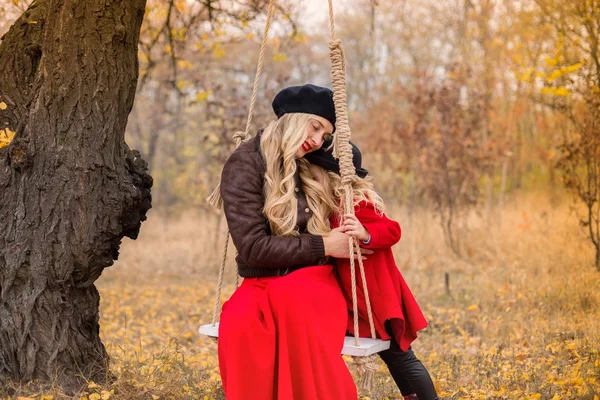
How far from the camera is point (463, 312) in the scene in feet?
20.5

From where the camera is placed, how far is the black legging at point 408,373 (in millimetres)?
3016

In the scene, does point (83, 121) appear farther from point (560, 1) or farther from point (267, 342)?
point (560, 1)

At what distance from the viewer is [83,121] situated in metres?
3.19

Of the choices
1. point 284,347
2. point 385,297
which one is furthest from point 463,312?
point 284,347

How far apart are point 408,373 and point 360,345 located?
0.41m

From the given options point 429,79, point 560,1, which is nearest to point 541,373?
point 560,1

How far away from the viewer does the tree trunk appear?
10.4 feet

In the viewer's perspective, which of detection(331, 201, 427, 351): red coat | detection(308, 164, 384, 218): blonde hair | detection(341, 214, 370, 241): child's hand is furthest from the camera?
detection(308, 164, 384, 218): blonde hair

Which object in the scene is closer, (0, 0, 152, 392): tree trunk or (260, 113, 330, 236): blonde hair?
(260, 113, 330, 236): blonde hair

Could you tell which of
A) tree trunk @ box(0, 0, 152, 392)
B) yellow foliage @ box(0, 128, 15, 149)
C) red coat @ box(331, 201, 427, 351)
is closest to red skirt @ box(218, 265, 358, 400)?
red coat @ box(331, 201, 427, 351)

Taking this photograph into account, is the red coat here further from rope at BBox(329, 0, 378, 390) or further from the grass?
the grass

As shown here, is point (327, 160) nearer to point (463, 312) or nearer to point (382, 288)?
point (382, 288)

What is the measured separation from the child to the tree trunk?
1.11 m

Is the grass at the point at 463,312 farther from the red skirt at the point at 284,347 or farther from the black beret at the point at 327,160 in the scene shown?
the black beret at the point at 327,160
